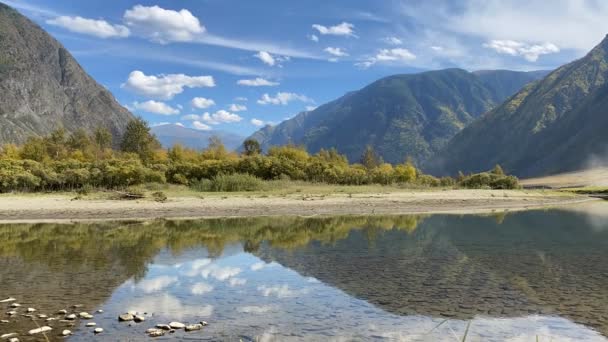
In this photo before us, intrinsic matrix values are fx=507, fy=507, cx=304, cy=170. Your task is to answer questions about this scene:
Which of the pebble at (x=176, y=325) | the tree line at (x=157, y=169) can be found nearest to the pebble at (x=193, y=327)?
the pebble at (x=176, y=325)

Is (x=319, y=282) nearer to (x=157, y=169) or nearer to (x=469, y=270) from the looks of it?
(x=469, y=270)

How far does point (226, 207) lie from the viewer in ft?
140

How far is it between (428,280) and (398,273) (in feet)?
4.52

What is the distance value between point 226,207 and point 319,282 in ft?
87.7

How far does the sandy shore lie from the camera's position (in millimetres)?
38031

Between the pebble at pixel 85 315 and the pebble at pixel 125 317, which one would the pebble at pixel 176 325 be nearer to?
the pebble at pixel 125 317

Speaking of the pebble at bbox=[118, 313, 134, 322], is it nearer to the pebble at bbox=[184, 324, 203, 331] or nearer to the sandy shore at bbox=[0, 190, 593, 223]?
the pebble at bbox=[184, 324, 203, 331]

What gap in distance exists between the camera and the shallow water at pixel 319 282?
11.8 metres

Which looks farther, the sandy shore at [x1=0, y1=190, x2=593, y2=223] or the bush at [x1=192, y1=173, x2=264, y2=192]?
the bush at [x1=192, y1=173, x2=264, y2=192]

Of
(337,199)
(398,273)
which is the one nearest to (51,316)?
(398,273)

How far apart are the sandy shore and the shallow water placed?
23.4 ft

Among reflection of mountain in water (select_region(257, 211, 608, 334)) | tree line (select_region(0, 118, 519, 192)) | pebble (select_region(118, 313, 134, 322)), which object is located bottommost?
reflection of mountain in water (select_region(257, 211, 608, 334))

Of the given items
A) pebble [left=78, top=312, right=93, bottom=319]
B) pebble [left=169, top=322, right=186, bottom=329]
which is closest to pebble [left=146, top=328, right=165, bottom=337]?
pebble [left=169, top=322, right=186, bottom=329]

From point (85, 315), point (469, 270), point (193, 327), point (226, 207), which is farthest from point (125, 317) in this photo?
point (226, 207)
